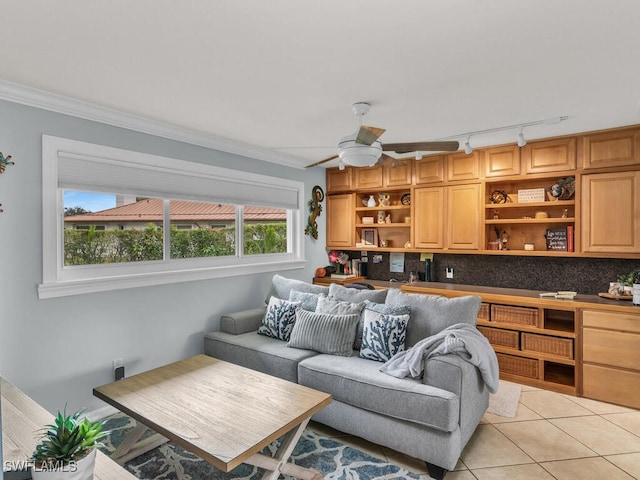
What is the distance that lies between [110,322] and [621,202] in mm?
4539

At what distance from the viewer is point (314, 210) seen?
17.0 ft

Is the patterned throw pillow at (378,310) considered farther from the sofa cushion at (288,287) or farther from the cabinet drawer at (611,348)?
the cabinet drawer at (611,348)

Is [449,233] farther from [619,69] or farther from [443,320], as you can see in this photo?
[619,69]

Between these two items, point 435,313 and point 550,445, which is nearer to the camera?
point 550,445

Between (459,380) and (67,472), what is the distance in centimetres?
201

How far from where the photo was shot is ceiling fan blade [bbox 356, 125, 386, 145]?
7.77 feet

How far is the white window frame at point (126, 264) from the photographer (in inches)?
106

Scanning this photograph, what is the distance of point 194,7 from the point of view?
5.40ft

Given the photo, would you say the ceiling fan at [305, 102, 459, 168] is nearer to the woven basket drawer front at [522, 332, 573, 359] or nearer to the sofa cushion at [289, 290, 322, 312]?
the sofa cushion at [289, 290, 322, 312]

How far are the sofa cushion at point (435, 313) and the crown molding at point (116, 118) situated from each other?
233 centimetres

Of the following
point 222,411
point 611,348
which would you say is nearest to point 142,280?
point 222,411

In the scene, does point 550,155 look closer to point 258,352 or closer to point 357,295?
point 357,295

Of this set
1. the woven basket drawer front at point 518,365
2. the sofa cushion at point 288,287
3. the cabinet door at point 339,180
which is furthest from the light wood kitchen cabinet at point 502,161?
the sofa cushion at point 288,287

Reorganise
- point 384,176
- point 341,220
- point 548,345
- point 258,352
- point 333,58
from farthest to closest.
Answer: point 341,220
point 384,176
point 548,345
point 258,352
point 333,58
